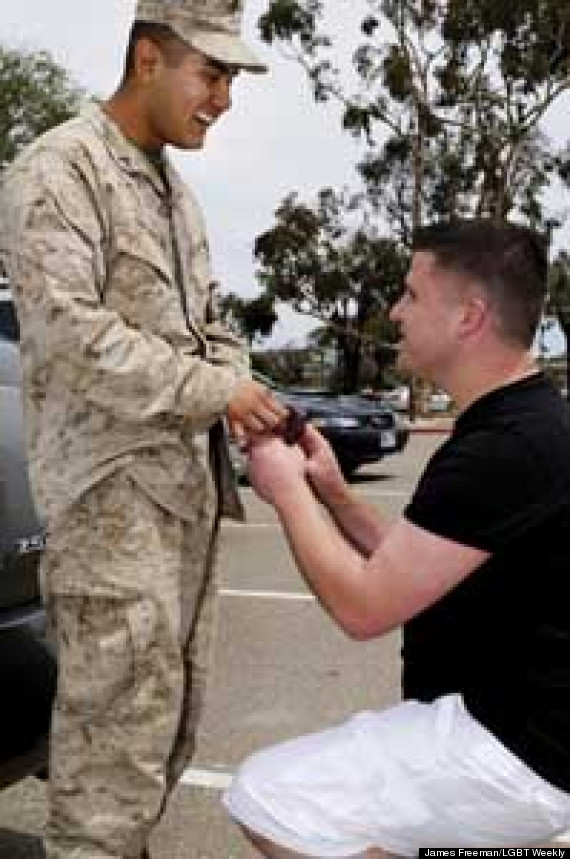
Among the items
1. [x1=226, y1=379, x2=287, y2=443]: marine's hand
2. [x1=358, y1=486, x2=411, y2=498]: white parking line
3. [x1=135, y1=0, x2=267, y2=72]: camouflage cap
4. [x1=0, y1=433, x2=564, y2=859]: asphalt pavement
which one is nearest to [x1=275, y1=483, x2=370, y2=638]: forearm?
[x1=226, y1=379, x2=287, y2=443]: marine's hand

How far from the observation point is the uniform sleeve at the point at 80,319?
2271 mm

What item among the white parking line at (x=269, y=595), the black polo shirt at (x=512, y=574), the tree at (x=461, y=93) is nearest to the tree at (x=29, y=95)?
the tree at (x=461, y=93)

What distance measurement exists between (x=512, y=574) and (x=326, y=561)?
0.97 ft

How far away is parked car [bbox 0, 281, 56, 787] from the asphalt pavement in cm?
79

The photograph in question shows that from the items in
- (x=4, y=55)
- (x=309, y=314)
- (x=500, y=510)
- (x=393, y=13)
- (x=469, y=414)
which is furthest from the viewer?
(x=309, y=314)

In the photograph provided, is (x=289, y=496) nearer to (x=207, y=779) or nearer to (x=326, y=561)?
(x=326, y=561)

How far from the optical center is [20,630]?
9.04 ft

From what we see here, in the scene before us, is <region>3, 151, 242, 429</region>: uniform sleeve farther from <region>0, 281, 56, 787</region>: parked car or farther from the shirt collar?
<region>0, 281, 56, 787</region>: parked car

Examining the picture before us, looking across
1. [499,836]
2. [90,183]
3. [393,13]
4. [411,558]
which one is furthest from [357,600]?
[393,13]

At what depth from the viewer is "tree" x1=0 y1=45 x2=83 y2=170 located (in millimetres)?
34219

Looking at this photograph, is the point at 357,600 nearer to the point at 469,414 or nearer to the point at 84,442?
the point at 469,414

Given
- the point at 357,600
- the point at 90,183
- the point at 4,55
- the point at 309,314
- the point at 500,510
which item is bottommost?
the point at 309,314

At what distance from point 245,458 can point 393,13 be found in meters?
32.4

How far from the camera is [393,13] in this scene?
109 ft
